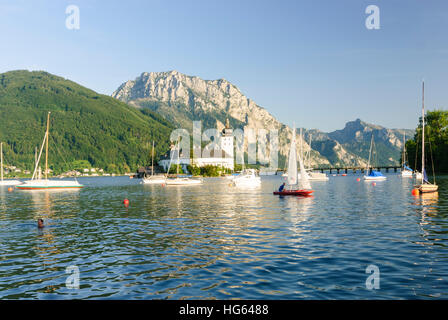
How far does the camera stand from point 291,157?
58969 millimetres

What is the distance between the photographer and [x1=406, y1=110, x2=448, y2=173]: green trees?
154 metres

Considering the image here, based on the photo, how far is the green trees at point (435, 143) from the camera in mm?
153625

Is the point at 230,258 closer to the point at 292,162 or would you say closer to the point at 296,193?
the point at 292,162

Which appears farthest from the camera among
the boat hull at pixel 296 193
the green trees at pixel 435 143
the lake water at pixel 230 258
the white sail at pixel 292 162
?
the green trees at pixel 435 143

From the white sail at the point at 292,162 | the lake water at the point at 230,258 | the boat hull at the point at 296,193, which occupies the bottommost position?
the lake water at the point at 230,258

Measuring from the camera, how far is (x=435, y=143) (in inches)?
6304

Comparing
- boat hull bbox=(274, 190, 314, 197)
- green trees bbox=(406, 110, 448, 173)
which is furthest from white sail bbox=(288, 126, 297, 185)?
green trees bbox=(406, 110, 448, 173)

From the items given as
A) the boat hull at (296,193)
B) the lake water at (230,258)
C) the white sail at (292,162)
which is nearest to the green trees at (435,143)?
the boat hull at (296,193)

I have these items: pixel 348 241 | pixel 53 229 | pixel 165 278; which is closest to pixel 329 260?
pixel 348 241

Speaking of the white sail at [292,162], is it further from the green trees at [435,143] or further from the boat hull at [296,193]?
the green trees at [435,143]

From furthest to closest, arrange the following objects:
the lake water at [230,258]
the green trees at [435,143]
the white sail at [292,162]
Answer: the green trees at [435,143], the white sail at [292,162], the lake water at [230,258]

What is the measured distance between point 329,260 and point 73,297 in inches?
519

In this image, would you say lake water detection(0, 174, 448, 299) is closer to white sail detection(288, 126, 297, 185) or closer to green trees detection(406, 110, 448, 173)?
white sail detection(288, 126, 297, 185)
